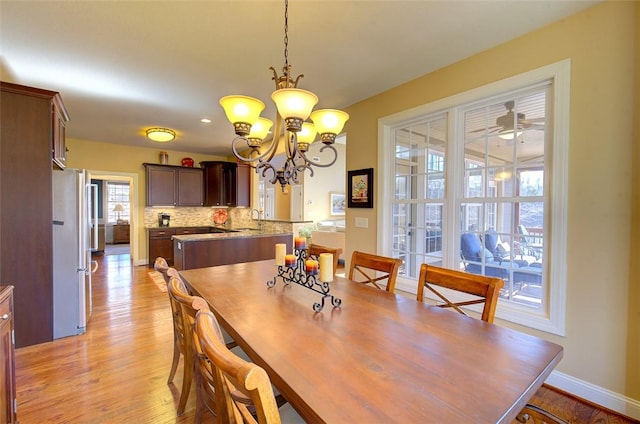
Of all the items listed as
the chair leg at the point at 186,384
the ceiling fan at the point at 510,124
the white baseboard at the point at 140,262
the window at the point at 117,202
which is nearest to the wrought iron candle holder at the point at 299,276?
the chair leg at the point at 186,384

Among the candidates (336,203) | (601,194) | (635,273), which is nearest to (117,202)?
(336,203)

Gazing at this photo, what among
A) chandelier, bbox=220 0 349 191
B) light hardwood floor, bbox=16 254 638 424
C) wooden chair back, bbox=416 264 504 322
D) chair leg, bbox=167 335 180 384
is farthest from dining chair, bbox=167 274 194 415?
wooden chair back, bbox=416 264 504 322

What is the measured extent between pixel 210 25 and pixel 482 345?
2.58 m

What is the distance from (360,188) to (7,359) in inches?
122

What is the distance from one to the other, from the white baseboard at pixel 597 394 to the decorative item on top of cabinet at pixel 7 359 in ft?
10.6

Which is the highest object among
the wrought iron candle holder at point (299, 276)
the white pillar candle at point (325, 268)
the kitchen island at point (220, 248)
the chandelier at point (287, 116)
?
Answer: the chandelier at point (287, 116)

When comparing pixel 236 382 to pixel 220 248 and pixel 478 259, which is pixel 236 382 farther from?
pixel 220 248

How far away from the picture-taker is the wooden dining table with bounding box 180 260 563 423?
0.77 metres

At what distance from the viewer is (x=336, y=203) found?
9.38m

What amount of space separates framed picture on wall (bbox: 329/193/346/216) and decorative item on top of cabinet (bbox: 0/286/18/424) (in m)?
8.03

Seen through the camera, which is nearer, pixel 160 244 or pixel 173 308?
pixel 173 308

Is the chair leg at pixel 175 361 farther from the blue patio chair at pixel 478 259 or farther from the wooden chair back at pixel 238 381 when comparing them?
the blue patio chair at pixel 478 259

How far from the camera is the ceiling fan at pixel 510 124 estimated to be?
7.45 feet

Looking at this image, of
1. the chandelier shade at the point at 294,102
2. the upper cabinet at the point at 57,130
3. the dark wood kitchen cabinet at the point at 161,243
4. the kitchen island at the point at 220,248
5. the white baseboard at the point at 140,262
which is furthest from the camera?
the white baseboard at the point at 140,262
